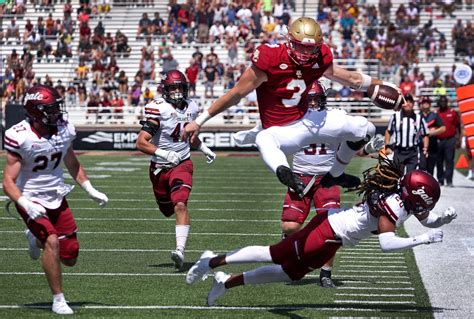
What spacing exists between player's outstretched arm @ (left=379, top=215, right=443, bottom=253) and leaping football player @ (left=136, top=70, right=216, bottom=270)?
11.0ft

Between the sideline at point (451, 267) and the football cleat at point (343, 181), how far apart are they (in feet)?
3.57

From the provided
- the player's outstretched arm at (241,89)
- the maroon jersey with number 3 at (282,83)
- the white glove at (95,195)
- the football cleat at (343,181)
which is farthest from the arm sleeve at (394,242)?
the white glove at (95,195)

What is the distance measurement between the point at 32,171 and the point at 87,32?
90.6 feet

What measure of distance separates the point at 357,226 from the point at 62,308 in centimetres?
210

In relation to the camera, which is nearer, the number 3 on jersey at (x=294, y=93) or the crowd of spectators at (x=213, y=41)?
the number 3 on jersey at (x=294, y=93)

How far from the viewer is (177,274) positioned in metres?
9.71

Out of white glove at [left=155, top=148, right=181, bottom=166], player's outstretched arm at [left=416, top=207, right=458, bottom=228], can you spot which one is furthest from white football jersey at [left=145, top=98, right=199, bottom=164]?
player's outstretched arm at [left=416, top=207, right=458, bottom=228]

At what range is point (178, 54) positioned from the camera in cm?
3419

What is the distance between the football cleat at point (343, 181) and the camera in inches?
313

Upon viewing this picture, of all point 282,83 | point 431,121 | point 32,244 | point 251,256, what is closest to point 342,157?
point 282,83

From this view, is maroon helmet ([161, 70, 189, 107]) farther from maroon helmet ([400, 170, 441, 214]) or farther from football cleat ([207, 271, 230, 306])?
maroon helmet ([400, 170, 441, 214])

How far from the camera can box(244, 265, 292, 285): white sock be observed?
25.1 feet

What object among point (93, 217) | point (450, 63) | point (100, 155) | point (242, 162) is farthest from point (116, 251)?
point (450, 63)

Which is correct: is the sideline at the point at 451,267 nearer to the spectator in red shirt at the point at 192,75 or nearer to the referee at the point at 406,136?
the referee at the point at 406,136
